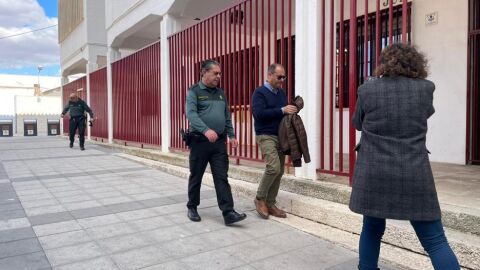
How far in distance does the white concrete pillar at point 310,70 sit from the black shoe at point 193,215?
4.83 feet

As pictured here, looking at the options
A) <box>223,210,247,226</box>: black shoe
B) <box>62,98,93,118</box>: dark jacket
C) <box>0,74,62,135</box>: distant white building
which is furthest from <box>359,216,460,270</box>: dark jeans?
<box>0,74,62,135</box>: distant white building

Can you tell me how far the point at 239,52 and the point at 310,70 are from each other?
179 cm

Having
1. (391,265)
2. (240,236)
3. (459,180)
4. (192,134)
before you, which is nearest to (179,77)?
(192,134)

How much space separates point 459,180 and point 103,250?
412cm

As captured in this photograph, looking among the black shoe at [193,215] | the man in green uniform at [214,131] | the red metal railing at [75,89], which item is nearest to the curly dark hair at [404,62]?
the man in green uniform at [214,131]

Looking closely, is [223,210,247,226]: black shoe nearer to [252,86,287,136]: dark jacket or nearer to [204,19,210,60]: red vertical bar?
[252,86,287,136]: dark jacket

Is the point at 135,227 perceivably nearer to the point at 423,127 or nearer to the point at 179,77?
the point at 423,127

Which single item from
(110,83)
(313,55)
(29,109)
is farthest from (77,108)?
(29,109)

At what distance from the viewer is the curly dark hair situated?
2.50 meters

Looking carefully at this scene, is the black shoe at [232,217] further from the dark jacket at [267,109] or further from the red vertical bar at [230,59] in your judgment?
the red vertical bar at [230,59]

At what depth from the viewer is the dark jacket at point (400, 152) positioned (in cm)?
247

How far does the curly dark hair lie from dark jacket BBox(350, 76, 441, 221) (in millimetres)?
42

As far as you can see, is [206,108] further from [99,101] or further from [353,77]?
[99,101]

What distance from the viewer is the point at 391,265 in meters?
3.36
